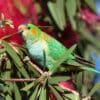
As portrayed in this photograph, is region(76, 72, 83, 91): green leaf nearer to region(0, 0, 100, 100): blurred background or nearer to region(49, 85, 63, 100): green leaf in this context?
region(49, 85, 63, 100): green leaf

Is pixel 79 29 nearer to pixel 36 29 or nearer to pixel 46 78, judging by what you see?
pixel 36 29

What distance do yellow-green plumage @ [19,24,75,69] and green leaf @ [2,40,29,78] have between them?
0.10 metres

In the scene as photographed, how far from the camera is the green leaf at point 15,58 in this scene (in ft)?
3.16

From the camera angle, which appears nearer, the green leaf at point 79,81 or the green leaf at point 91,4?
the green leaf at point 79,81

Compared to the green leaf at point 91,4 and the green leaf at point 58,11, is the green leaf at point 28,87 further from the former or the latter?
the green leaf at point 91,4

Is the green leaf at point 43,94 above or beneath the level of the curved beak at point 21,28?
beneath

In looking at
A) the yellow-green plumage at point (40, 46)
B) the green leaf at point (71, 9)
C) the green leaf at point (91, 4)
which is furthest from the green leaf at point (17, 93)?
the green leaf at point (91, 4)

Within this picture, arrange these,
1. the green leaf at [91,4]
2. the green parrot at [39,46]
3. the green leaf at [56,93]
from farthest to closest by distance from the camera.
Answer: the green leaf at [91,4] → the green parrot at [39,46] → the green leaf at [56,93]

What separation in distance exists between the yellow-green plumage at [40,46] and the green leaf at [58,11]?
31cm

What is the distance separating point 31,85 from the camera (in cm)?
93

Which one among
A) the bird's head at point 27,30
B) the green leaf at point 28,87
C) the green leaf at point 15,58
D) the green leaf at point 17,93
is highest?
the bird's head at point 27,30

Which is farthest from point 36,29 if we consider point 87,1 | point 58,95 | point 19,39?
point 87,1

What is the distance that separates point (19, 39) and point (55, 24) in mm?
363

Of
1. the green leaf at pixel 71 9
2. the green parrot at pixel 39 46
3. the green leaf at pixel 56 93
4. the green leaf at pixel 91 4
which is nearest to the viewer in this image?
the green leaf at pixel 56 93
